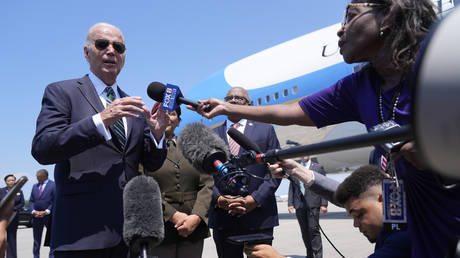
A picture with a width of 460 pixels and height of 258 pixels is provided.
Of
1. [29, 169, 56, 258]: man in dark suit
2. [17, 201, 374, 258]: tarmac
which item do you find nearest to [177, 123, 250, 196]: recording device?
[17, 201, 374, 258]: tarmac

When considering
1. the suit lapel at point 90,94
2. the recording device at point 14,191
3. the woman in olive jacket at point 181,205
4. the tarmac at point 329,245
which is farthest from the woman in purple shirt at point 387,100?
the tarmac at point 329,245

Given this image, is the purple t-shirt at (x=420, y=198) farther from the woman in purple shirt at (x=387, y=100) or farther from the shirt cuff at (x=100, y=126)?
the shirt cuff at (x=100, y=126)

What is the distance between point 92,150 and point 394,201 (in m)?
1.70

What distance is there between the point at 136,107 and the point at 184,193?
165 centimetres

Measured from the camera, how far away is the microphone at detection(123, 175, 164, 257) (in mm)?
2145

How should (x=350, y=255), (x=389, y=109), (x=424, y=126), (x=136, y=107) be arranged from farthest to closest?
(x=350, y=255), (x=136, y=107), (x=389, y=109), (x=424, y=126)

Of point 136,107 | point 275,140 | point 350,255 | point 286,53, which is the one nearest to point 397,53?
point 136,107

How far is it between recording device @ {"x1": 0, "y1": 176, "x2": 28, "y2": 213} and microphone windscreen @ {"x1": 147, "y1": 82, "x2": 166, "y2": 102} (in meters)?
1.48

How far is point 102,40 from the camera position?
8.78ft

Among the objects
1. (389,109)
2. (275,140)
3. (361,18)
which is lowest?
(275,140)

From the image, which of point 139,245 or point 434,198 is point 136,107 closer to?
point 139,245

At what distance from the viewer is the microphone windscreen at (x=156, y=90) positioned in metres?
2.48

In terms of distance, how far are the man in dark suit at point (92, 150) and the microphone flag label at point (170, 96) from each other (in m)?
0.18

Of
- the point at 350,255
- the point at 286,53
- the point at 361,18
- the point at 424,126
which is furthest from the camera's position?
the point at 286,53
